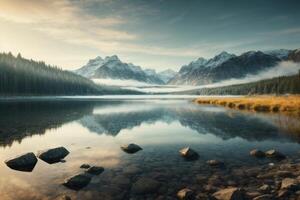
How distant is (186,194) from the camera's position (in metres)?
15.6

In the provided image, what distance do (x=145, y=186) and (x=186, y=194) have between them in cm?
291

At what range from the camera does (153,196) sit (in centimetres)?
1605

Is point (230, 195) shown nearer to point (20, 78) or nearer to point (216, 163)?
point (216, 163)

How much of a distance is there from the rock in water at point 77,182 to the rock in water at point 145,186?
10.6 ft

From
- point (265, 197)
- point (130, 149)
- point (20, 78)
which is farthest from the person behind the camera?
point (20, 78)

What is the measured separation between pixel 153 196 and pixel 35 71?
194m

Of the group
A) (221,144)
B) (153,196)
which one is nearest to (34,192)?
(153,196)

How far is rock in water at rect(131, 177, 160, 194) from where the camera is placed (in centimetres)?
1672

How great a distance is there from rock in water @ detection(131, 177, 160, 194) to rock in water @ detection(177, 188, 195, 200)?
1.79m

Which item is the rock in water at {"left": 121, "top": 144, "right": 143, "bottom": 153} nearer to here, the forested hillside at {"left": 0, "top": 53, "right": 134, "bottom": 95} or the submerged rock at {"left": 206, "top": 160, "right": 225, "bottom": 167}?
the submerged rock at {"left": 206, "top": 160, "right": 225, "bottom": 167}

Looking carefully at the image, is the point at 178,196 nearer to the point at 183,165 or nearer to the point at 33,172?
the point at 183,165

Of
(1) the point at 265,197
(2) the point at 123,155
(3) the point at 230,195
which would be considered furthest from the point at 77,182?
(1) the point at 265,197

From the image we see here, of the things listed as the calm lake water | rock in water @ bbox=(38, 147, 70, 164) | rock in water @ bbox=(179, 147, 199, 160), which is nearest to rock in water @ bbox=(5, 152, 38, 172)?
the calm lake water

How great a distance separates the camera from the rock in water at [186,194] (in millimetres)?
15562
